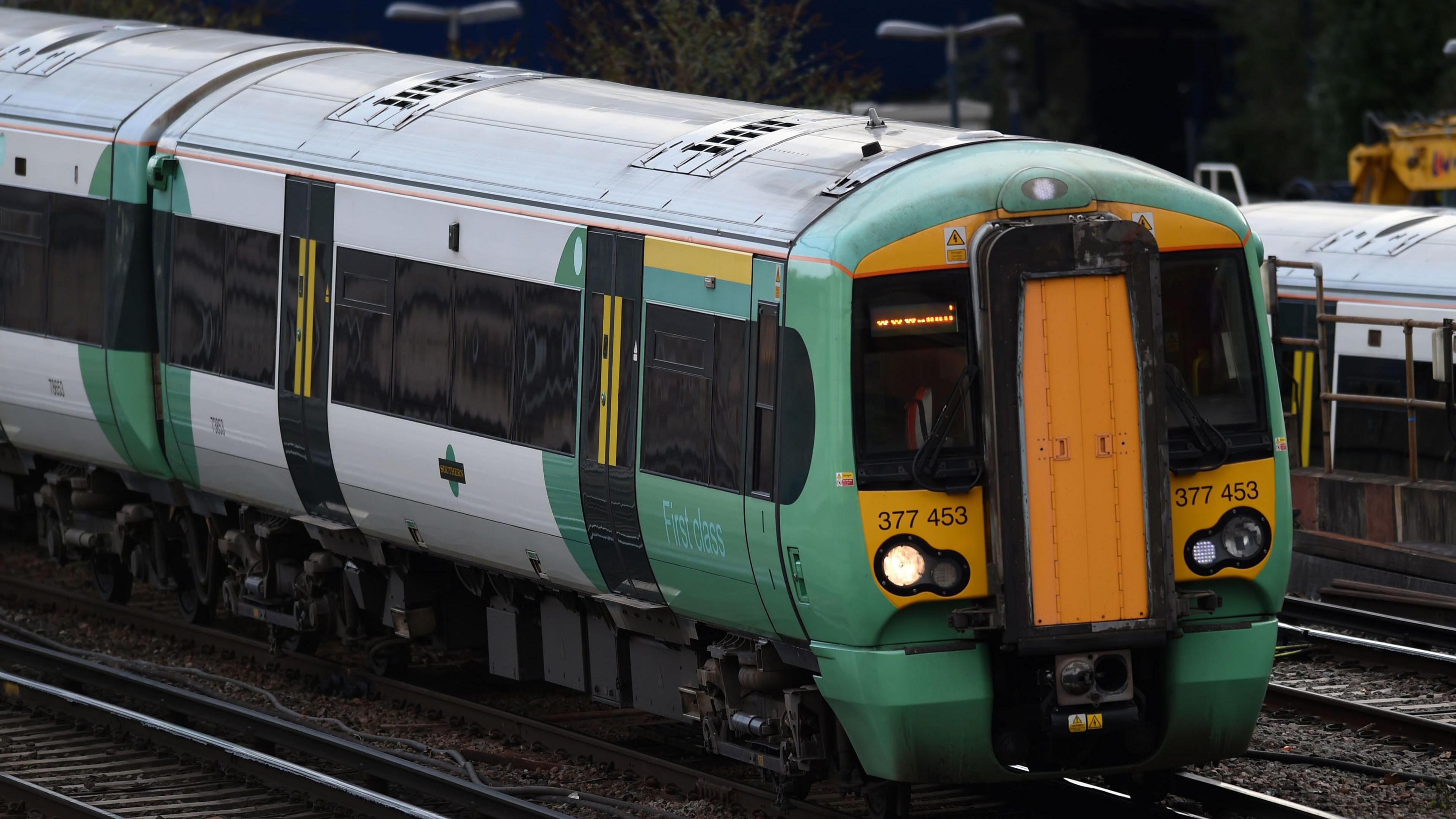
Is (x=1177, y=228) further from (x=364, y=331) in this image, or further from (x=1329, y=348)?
(x=1329, y=348)

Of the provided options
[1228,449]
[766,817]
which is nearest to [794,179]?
[1228,449]

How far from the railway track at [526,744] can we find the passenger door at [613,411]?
1.20 metres

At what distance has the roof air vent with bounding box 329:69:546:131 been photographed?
12320 mm

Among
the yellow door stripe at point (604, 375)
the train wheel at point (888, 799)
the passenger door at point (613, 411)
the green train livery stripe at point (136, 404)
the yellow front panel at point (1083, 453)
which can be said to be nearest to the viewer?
the yellow front panel at point (1083, 453)

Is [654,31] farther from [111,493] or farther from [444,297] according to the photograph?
[444,297]

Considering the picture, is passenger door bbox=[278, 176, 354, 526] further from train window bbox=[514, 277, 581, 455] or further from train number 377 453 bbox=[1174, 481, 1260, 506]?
train number 377 453 bbox=[1174, 481, 1260, 506]

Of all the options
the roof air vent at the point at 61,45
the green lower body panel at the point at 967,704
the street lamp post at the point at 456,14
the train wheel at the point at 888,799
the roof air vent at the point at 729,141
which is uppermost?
the street lamp post at the point at 456,14

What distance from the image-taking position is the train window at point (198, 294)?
43.1 ft

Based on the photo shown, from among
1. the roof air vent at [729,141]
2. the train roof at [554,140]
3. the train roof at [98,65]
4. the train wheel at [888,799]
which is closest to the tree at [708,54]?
the train roof at [98,65]

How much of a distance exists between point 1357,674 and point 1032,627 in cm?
546

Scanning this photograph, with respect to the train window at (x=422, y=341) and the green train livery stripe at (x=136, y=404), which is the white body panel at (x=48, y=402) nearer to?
the green train livery stripe at (x=136, y=404)

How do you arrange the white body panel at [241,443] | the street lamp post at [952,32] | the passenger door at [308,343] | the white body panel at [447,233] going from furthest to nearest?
the street lamp post at [952,32], the white body panel at [241,443], the passenger door at [308,343], the white body panel at [447,233]

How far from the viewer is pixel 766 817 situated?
10219 millimetres

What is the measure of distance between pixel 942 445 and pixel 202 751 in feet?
16.3
